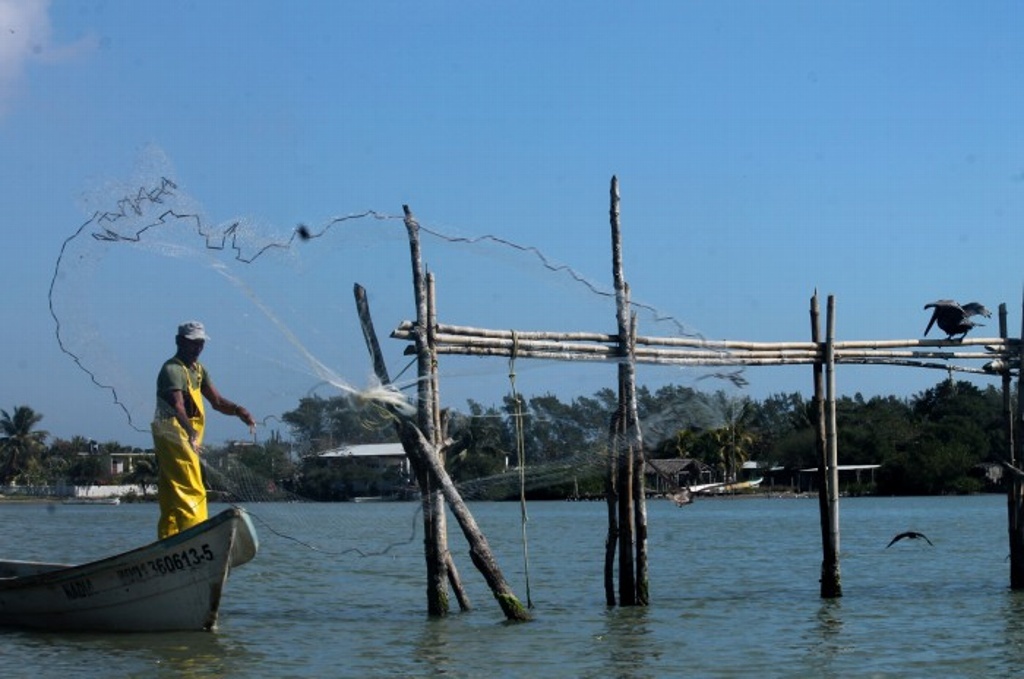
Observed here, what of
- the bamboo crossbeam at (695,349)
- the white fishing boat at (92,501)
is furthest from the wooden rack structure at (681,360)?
the white fishing boat at (92,501)

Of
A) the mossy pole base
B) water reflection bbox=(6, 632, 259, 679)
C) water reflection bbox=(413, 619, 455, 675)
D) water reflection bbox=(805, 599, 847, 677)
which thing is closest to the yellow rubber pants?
water reflection bbox=(6, 632, 259, 679)

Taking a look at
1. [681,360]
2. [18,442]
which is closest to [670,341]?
[681,360]

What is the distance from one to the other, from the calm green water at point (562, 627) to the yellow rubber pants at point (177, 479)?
53 cm

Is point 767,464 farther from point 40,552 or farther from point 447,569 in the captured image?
point 447,569

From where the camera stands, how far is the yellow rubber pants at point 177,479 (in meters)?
11.8

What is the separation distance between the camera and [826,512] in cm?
1491

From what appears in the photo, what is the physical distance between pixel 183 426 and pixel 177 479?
2.07ft

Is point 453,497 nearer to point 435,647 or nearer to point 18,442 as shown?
point 435,647

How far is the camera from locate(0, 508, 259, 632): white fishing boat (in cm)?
1212

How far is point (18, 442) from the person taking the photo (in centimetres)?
8900

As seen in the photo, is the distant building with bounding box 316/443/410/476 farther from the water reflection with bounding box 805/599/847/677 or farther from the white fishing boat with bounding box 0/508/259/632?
the water reflection with bounding box 805/599/847/677

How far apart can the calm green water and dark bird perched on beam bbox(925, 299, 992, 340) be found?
3.00 metres

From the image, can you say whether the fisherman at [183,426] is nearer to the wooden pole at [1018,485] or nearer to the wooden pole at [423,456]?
the wooden pole at [423,456]

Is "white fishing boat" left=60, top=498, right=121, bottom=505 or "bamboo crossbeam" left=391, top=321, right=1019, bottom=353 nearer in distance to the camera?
"bamboo crossbeam" left=391, top=321, right=1019, bottom=353
